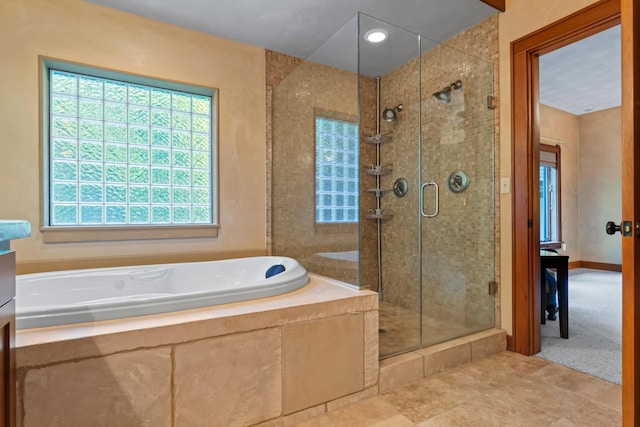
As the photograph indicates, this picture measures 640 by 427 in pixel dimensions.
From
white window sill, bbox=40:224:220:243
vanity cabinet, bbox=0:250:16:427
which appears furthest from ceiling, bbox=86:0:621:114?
vanity cabinet, bbox=0:250:16:427

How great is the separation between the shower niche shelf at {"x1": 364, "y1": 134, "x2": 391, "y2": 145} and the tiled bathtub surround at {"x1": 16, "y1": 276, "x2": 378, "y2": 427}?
4.62ft

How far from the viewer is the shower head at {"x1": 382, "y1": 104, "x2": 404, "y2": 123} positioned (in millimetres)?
2885

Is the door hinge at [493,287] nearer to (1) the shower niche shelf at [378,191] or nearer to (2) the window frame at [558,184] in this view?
(1) the shower niche shelf at [378,191]

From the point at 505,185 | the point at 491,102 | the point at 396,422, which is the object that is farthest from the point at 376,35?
the point at 396,422

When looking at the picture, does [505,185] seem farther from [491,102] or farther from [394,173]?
[394,173]

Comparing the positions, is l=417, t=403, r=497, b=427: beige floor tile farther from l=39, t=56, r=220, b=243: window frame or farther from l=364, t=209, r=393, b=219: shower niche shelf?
l=39, t=56, r=220, b=243: window frame

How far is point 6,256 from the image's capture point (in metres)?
0.69

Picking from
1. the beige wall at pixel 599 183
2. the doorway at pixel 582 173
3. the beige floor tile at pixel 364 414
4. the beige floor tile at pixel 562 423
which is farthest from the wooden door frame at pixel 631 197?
the beige wall at pixel 599 183

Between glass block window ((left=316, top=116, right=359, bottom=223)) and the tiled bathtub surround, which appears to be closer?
the tiled bathtub surround

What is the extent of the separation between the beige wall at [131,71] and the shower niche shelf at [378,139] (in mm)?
919

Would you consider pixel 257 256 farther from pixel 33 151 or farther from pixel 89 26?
pixel 89 26

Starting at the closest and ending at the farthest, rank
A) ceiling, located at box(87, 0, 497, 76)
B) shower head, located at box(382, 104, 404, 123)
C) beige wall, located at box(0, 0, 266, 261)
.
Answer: beige wall, located at box(0, 0, 266, 261) → ceiling, located at box(87, 0, 497, 76) → shower head, located at box(382, 104, 404, 123)

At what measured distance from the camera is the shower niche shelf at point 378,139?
2.70 m

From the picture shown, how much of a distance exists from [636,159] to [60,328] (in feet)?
6.39
